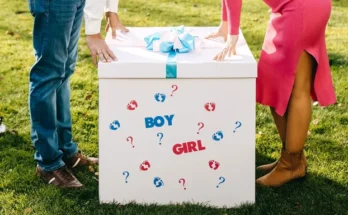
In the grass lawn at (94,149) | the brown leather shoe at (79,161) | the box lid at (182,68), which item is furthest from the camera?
the brown leather shoe at (79,161)

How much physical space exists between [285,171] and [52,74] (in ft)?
4.07

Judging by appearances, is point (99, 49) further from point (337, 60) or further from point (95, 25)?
point (337, 60)

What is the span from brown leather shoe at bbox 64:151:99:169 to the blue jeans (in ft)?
0.21

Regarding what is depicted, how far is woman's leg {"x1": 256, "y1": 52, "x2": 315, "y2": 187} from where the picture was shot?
3.04 metres

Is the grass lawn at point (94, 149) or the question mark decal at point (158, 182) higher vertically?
the question mark decal at point (158, 182)

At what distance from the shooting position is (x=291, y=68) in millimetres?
2969

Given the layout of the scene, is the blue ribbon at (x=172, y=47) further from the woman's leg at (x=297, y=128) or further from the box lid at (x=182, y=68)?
the woman's leg at (x=297, y=128)

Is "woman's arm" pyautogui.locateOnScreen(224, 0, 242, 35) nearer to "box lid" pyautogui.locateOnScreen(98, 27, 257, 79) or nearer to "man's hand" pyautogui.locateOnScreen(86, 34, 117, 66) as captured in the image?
"box lid" pyautogui.locateOnScreen(98, 27, 257, 79)

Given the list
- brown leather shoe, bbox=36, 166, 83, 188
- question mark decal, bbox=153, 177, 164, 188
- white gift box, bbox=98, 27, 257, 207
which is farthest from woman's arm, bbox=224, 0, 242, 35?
brown leather shoe, bbox=36, 166, 83, 188

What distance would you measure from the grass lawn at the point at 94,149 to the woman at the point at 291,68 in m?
0.19

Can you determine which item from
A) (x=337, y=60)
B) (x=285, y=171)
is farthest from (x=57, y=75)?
(x=337, y=60)

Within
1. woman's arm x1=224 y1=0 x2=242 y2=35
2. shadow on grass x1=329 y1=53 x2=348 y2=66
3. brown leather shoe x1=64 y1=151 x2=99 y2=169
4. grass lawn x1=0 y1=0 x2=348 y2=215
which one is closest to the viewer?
woman's arm x1=224 y1=0 x2=242 y2=35

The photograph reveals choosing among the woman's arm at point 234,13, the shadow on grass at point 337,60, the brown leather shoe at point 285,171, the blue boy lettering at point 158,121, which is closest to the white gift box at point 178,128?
the blue boy lettering at point 158,121

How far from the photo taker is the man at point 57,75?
2840mm
